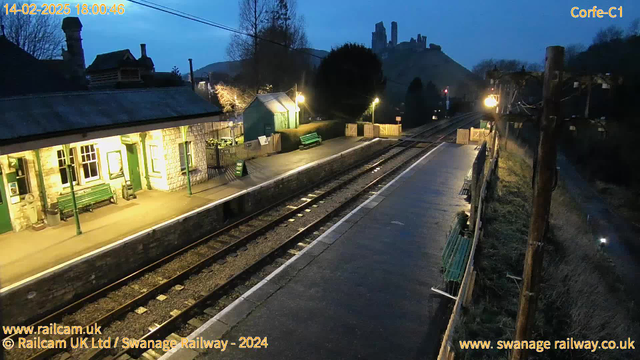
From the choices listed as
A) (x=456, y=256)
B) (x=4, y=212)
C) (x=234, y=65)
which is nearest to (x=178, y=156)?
(x=4, y=212)

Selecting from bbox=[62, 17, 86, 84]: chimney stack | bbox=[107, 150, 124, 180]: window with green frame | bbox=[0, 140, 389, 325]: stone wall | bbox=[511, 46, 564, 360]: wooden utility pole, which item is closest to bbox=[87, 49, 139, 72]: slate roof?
bbox=[62, 17, 86, 84]: chimney stack

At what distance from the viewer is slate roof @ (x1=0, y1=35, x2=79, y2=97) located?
55.7ft

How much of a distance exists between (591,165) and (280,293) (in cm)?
4538

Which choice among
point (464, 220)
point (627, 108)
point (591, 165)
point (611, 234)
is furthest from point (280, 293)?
point (627, 108)

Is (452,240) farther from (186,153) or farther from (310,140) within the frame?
(310,140)

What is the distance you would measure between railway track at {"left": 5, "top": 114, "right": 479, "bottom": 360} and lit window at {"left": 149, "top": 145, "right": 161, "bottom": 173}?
4.64 meters

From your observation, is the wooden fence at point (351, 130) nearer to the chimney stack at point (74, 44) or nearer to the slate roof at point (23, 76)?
the slate roof at point (23, 76)

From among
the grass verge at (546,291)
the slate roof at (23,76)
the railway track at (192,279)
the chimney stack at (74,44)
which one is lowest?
the grass verge at (546,291)

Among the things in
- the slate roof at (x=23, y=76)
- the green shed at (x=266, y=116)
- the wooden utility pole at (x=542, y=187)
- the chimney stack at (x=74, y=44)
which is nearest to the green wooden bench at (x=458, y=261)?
the wooden utility pole at (x=542, y=187)

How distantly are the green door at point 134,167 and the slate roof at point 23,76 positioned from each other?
6.51m

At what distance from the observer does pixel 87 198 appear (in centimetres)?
1273

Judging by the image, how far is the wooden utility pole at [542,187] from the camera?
4.28 metres

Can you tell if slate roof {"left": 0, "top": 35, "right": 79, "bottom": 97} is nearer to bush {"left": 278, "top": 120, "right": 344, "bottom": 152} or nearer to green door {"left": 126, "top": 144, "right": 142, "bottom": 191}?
green door {"left": 126, "top": 144, "right": 142, "bottom": 191}

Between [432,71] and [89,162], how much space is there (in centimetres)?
13290
